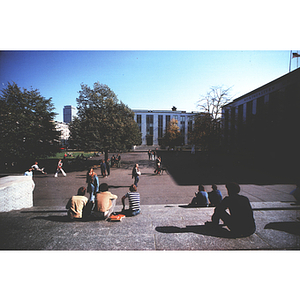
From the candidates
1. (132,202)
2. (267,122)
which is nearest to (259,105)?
(267,122)

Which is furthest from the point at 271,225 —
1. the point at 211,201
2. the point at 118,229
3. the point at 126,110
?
the point at 126,110

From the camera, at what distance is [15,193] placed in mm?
5402

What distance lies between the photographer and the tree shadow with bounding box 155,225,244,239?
135 inches

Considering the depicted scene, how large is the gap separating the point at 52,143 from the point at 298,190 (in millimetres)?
9788

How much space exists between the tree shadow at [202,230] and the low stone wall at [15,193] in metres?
5.27

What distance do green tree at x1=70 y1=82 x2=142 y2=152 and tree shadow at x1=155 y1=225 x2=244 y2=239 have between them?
6.01 meters

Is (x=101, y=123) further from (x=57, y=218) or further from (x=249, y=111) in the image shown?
(x=249, y=111)

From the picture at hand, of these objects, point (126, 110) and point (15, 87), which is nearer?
point (15, 87)

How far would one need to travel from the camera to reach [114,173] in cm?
1056

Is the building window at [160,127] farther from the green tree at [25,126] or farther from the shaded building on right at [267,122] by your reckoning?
the green tree at [25,126]

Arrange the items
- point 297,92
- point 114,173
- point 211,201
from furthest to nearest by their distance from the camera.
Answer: point 114,173 → point 297,92 → point 211,201

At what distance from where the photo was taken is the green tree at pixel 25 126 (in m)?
5.91

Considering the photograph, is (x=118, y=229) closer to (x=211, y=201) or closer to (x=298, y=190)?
(x=211, y=201)

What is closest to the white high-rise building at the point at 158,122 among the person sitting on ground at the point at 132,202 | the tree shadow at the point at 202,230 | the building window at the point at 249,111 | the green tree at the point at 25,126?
the building window at the point at 249,111
